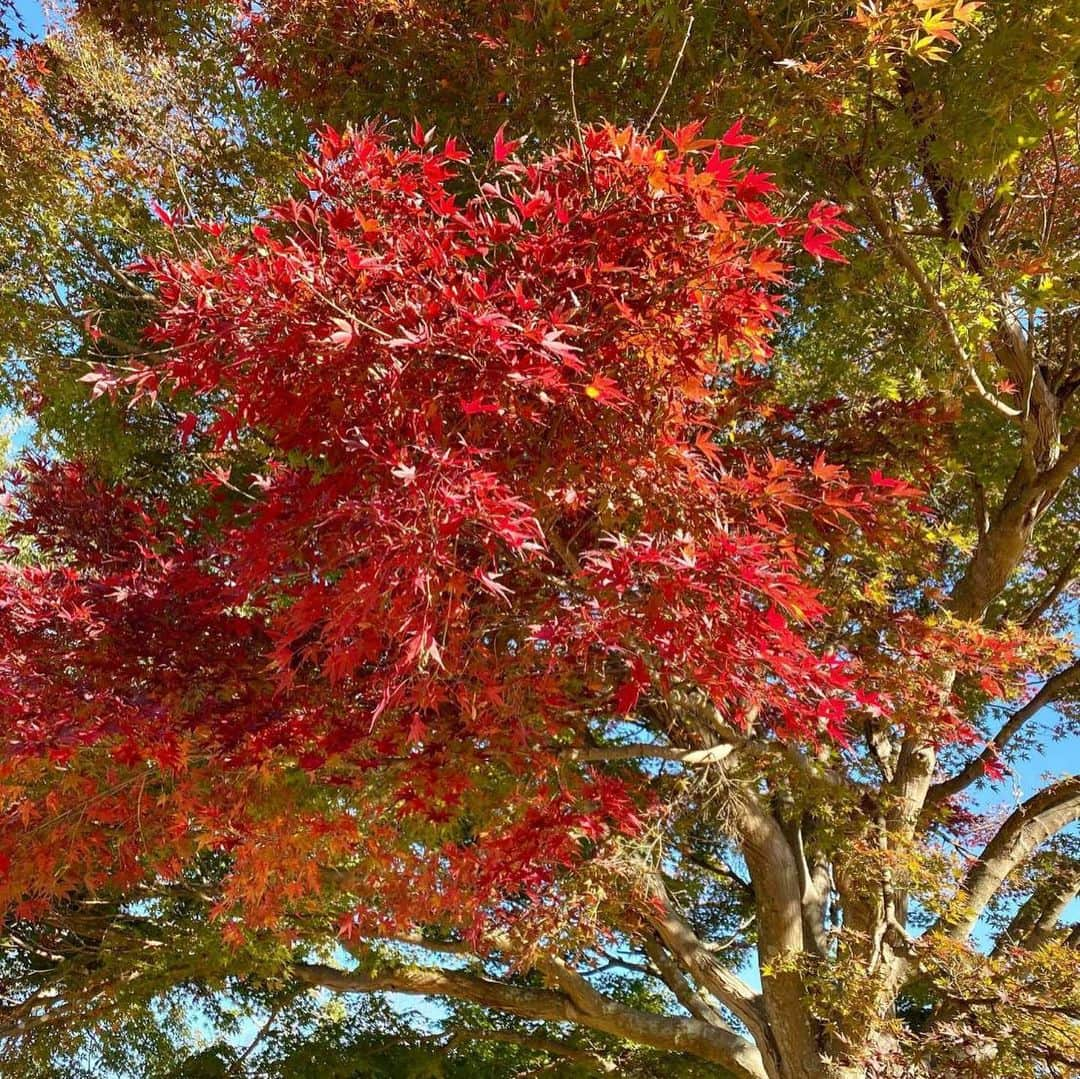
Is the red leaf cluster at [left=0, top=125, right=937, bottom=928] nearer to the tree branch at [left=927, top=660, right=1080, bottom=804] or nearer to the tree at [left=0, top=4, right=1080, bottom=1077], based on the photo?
the tree at [left=0, top=4, right=1080, bottom=1077]

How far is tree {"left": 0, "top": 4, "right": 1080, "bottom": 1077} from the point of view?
2352 mm

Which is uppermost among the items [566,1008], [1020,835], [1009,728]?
[1009,728]

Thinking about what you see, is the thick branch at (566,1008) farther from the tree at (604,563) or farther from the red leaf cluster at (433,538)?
the red leaf cluster at (433,538)

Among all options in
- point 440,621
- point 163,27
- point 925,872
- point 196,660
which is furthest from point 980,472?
point 163,27

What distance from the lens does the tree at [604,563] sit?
2.35m

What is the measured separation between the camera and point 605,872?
377 centimetres

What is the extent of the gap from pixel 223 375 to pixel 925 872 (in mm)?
3267

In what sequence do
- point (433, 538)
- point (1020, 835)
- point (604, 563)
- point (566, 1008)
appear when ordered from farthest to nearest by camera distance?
point (566, 1008) → point (1020, 835) → point (604, 563) → point (433, 538)

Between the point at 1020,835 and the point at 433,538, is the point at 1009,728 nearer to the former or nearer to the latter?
the point at 1020,835

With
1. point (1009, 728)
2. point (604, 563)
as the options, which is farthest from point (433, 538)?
point (1009, 728)

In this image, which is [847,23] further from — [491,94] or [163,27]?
[163,27]

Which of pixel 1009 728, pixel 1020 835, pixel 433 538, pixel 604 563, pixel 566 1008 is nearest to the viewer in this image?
pixel 433 538

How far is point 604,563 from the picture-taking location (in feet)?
7.66

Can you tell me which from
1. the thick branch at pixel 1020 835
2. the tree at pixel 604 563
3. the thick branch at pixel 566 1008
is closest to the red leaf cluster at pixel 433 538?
the tree at pixel 604 563
